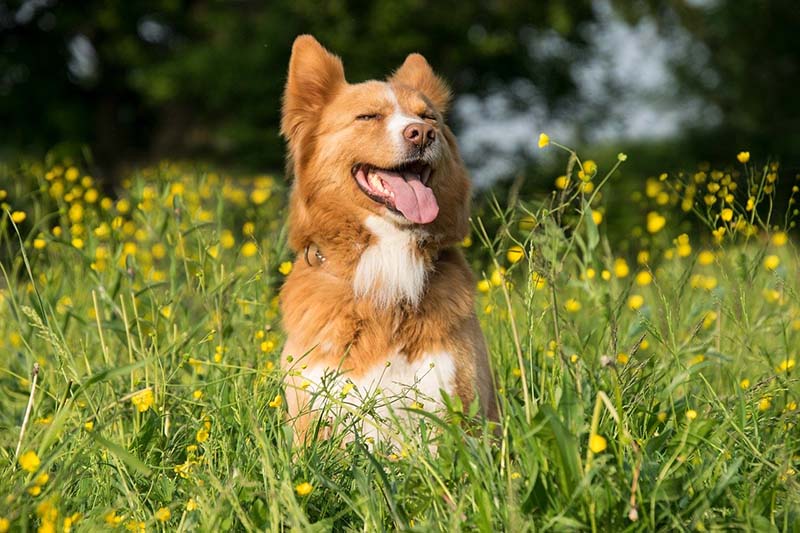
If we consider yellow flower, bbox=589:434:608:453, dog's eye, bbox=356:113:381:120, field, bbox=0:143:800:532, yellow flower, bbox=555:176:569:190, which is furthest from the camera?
dog's eye, bbox=356:113:381:120

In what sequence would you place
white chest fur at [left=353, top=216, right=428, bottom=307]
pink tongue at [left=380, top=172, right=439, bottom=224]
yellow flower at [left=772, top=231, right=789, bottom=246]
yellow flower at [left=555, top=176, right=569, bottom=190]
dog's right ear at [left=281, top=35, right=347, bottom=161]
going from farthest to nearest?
dog's right ear at [left=281, top=35, right=347, bottom=161]
pink tongue at [left=380, top=172, right=439, bottom=224]
white chest fur at [left=353, top=216, right=428, bottom=307]
yellow flower at [left=772, top=231, right=789, bottom=246]
yellow flower at [left=555, top=176, right=569, bottom=190]

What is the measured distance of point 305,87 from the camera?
448 cm

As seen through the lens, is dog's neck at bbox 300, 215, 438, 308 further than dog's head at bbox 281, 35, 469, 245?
No

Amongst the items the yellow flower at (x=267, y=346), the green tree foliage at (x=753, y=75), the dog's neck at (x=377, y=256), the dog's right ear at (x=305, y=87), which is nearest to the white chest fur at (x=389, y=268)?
the dog's neck at (x=377, y=256)

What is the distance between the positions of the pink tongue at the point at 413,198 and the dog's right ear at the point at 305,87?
0.53 m

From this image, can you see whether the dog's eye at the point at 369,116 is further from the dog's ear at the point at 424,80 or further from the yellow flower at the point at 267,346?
the yellow flower at the point at 267,346

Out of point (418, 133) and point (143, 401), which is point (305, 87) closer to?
point (418, 133)

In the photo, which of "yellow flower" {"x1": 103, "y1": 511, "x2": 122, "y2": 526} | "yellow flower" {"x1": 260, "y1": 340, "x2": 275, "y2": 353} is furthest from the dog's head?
"yellow flower" {"x1": 103, "y1": 511, "x2": 122, "y2": 526}

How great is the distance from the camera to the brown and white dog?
379 cm

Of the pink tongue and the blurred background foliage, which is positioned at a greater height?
the pink tongue

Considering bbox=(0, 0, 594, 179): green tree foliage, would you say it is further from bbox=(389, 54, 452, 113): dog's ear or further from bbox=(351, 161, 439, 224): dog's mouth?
bbox=(351, 161, 439, 224): dog's mouth

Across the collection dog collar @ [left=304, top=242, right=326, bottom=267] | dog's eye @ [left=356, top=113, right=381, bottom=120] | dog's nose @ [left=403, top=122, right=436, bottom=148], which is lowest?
dog collar @ [left=304, top=242, right=326, bottom=267]

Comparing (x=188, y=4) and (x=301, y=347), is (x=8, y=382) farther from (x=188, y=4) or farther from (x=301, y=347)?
(x=188, y=4)

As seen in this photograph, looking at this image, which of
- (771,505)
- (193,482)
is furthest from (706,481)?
(193,482)
